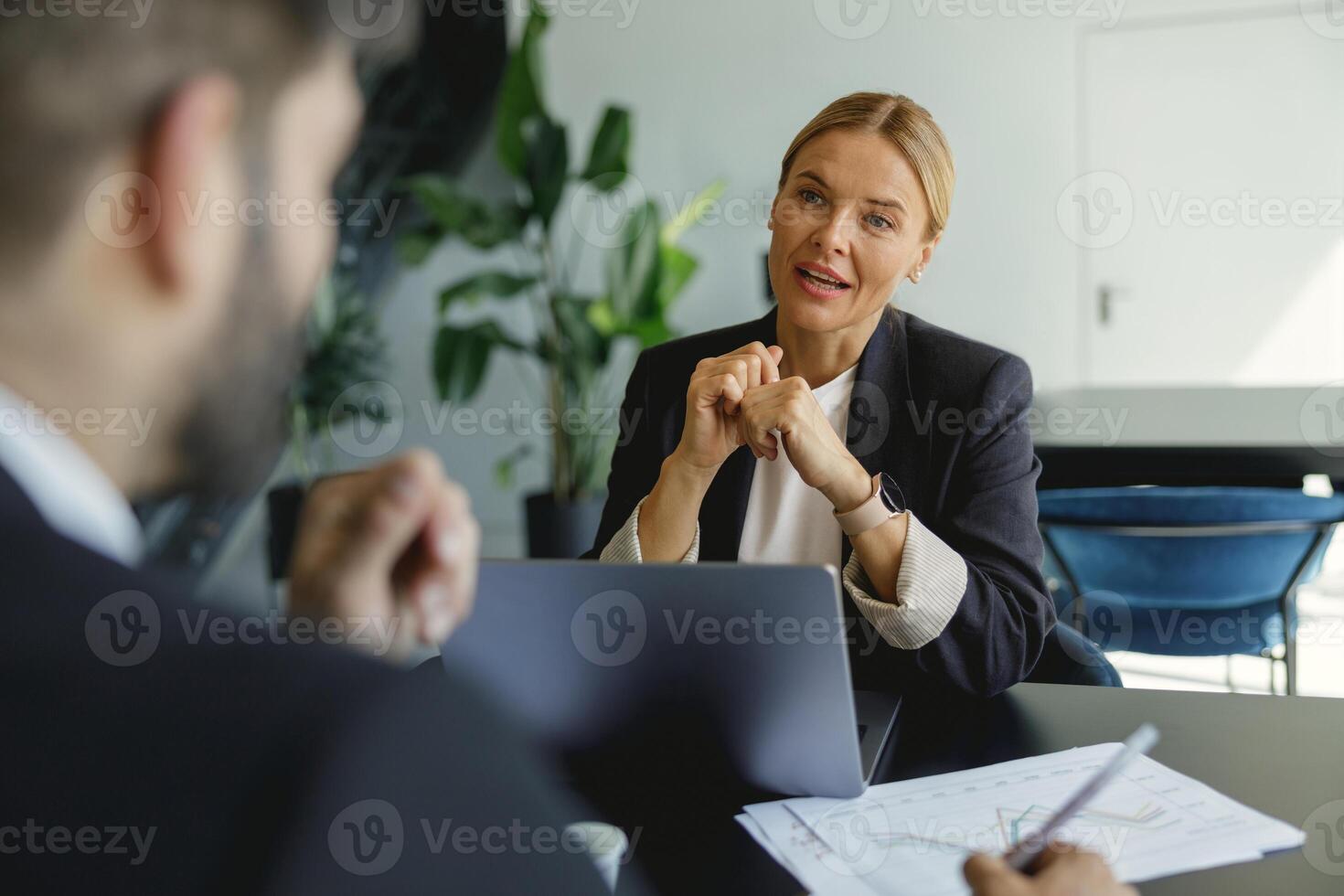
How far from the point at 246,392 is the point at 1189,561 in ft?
7.50

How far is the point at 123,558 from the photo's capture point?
1.06 ft

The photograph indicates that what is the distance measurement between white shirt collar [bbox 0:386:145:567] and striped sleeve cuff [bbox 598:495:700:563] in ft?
3.98

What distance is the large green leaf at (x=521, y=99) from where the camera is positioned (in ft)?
12.6

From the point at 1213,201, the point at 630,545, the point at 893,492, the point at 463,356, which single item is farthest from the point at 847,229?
the point at 1213,201

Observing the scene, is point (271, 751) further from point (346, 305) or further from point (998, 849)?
point (346, 305)

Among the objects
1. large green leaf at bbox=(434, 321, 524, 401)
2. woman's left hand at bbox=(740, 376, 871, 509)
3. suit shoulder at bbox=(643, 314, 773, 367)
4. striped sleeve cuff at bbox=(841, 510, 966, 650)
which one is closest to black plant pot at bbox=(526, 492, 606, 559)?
large green leaf at bbox=(434, 321, 524, 401)

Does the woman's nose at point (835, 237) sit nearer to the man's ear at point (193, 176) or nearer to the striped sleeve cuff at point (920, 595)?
the striped sleeve cuff at point (920, 595)

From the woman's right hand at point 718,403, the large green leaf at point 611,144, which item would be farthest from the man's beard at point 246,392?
the large green leaf at point 611,144

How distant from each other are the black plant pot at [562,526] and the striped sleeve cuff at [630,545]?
247 centimetres

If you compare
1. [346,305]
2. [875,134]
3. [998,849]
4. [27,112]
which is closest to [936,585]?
[998,849]

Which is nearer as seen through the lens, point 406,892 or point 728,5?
point 406,892

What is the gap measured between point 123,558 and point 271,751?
0.07m

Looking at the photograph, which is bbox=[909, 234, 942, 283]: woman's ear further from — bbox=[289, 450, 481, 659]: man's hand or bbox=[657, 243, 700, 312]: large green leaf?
bbox=[657, 243, 700, 312]: large green leaf

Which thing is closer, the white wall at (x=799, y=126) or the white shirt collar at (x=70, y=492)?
the white shirt collar at (x=70, y=492)
